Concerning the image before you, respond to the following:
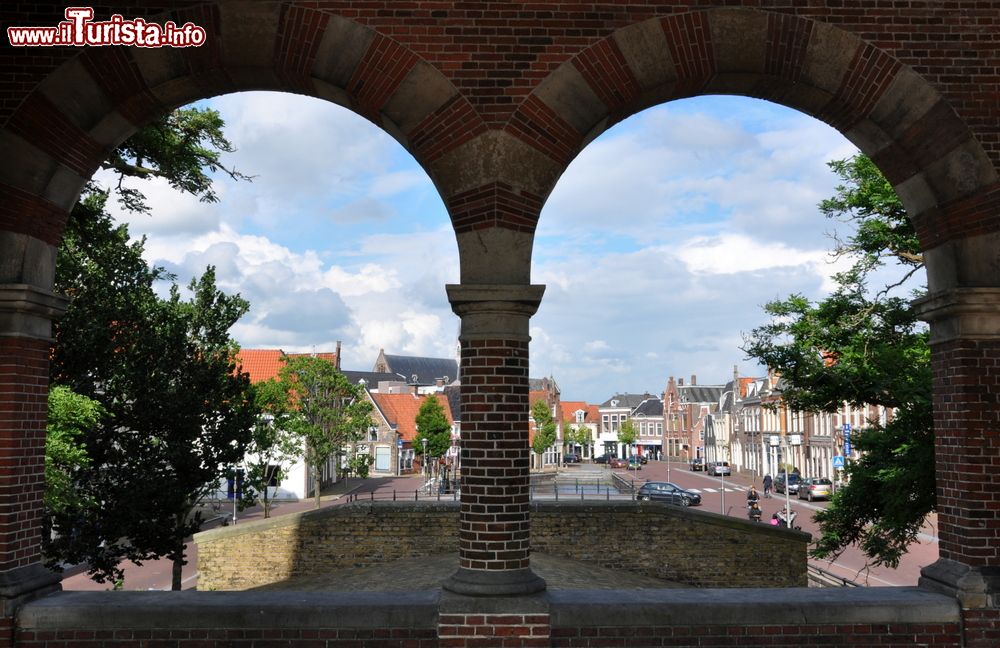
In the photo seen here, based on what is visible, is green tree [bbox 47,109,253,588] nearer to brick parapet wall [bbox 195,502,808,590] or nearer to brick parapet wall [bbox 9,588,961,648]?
brick parapet wall [bbox 195,502,808,590]

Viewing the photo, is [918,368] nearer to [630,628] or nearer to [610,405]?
[630,628]

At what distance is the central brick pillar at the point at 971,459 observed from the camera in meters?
6.18

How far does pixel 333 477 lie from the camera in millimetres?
58531

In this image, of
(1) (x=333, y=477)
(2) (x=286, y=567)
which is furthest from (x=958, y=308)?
(1) (x=333, y=477)

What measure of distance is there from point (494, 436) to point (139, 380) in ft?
50.7

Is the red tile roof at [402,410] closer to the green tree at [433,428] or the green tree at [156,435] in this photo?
the green tree at [433,428]

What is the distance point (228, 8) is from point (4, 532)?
15.1ft

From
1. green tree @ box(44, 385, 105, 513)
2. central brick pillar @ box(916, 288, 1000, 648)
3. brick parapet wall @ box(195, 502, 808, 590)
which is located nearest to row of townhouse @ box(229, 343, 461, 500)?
brick parapet wall @ box(195, 502, 808, 590)

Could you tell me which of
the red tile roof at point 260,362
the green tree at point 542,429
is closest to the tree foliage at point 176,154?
the red tile roof at point 260,362

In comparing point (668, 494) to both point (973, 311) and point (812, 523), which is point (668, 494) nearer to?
point (812, 523)

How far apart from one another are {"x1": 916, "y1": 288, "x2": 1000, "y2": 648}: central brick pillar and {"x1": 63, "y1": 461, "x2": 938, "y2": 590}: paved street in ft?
36.7

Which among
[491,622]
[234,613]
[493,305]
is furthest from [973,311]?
[234,613]

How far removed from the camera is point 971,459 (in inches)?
252

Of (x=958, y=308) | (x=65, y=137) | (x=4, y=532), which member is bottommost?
(x=4, y=532)
